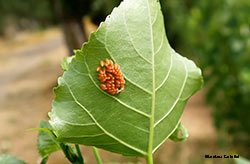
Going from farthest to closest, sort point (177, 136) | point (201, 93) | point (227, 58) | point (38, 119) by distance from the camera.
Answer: point (201, 93), point (38, 119), point (227, 58), point (177, 136)

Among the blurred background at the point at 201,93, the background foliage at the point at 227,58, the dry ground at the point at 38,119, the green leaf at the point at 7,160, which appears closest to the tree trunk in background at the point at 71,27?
the blurred background at the point at 201,93

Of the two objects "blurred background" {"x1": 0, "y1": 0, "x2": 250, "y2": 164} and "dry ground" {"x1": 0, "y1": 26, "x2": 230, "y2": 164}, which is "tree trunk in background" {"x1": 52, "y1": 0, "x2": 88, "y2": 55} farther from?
→ "dry ground" {"x1": 0, "y1": 26, "x2": 230, "y2": 164}

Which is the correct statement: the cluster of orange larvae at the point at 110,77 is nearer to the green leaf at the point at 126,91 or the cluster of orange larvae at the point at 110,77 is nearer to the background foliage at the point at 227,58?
the green leaf at the point at 126,91

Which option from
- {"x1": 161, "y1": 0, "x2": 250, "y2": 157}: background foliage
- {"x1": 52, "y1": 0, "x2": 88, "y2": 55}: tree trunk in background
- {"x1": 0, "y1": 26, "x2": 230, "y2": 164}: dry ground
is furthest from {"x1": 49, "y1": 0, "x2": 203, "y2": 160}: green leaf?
{"x1": 52, "y1": 0, "x2": 88, "y2": 55}: tree trunk in background

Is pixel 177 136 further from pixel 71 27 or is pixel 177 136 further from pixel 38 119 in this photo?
pixel 38 119

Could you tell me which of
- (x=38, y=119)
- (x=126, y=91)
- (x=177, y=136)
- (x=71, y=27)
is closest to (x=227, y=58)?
(x=71, y=27)

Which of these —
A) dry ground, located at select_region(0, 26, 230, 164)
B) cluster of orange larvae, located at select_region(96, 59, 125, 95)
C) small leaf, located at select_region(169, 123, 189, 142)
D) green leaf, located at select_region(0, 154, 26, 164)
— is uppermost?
dry ground, located at select_region(0, 26, 230, 164)

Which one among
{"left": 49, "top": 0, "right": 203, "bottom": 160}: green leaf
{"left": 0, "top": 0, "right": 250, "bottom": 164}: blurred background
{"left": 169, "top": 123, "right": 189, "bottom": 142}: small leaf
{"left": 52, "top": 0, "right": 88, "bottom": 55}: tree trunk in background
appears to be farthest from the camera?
{"left": 52, "top": 0, "right": 88, "bottom": 55}: tree trunk in background

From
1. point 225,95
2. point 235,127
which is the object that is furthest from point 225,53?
point 235,127
